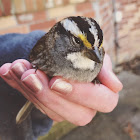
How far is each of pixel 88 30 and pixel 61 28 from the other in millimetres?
92

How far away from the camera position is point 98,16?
1.19 m

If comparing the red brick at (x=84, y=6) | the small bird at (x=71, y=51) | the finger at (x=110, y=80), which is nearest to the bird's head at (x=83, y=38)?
the small bird at (x=71, y=51)

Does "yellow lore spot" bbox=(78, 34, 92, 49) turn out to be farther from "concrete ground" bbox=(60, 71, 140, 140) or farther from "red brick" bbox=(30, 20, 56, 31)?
"concrete ground" bbox=(60, 71, 140, 140)

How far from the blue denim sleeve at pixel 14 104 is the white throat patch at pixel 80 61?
0.15 meters

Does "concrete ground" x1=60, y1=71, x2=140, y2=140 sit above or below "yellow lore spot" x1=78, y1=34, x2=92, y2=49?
below

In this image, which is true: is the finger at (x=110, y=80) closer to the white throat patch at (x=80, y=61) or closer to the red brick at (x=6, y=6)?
the white throat patch at (x=80, y=61)

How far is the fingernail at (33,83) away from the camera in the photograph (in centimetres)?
42

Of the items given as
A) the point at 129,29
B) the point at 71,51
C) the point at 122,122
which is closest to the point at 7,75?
the point at 71,51

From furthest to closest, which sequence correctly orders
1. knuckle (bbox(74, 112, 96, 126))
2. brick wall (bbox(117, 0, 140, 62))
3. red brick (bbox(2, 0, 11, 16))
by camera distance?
brick wall (bbox(117, 0, 140, 62))
red brick (bbox(2, 0, 11, 16))
knuckle (bbox(74, 112, 96, 126))

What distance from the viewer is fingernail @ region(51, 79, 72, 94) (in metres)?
0.45

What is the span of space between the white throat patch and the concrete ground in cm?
55

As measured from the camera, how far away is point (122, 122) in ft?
4.37

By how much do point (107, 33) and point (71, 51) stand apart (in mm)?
1064

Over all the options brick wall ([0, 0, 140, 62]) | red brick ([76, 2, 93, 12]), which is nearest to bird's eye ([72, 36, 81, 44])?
brick wall ([0, 0, 140, 62])
